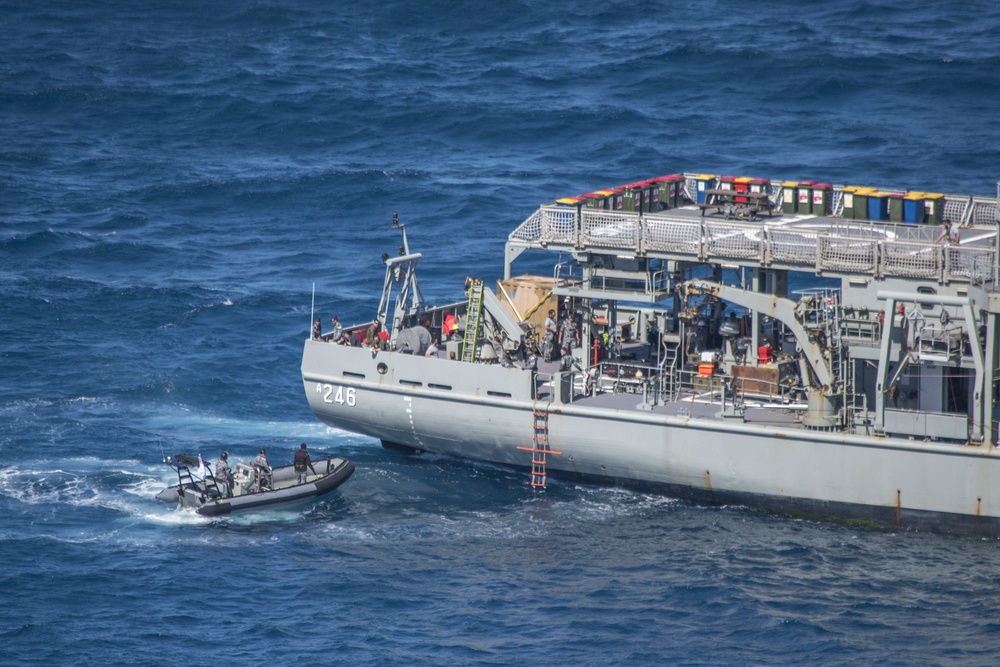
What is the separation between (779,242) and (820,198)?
4.90 metres

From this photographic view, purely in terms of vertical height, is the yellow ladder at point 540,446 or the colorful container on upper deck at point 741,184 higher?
the colorful container on upper deck at point 741,184

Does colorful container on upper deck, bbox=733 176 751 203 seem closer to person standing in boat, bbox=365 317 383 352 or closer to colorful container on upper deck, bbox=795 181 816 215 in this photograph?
colorful container on upper deck, bbox=795 181 816 215

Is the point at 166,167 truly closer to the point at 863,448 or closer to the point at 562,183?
the point at 562,183

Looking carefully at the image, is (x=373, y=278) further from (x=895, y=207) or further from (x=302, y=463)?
(x=895, y=207)

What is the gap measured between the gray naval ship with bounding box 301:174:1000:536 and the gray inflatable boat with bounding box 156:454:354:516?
3.74m

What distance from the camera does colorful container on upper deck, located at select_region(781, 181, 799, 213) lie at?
47594 millimetres

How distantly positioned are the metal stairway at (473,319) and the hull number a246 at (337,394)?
11.4ft

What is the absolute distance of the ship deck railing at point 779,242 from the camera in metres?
41.2

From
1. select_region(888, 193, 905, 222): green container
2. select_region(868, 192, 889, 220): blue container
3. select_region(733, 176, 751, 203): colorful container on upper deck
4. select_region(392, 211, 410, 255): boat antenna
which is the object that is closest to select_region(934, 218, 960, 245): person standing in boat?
select_region(888, 193, 905, 222): green container

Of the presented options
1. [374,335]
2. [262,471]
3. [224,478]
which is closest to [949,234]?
[374,335]

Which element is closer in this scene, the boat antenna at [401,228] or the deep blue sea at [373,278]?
the deep blue sea at [373,278]

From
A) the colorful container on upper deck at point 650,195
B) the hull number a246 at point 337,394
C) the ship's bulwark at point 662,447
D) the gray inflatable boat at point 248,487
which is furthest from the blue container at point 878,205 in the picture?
the gray inflatable boat at point 248,487

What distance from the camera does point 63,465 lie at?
148 feet

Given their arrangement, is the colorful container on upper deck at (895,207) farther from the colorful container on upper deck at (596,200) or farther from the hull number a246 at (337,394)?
the hull number a246 at (337,394)
